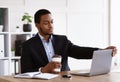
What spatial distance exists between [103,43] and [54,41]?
3.07m

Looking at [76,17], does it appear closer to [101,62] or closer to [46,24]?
[46,24]

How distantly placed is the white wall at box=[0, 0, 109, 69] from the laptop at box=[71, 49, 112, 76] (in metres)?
2.62

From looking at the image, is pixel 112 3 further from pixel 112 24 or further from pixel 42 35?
pixel 42 35

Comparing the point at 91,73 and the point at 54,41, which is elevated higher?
the point at 54,41

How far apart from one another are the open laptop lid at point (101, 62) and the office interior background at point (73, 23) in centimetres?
222

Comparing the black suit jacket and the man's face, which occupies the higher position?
the man's face

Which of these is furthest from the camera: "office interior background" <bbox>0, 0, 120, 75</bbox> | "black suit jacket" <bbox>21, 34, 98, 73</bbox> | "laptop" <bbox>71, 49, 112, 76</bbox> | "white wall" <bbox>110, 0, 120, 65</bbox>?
"white wall" <bbox>110, 0, 120, 65</bbox>

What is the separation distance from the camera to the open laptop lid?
2.16 meters

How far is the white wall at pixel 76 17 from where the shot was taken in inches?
186

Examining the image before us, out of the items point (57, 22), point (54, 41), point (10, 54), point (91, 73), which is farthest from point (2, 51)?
point (91, 73)

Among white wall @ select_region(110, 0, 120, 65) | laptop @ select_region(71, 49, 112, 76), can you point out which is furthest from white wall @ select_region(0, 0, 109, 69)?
laptop @ select_region(71, 49, 112, 76)

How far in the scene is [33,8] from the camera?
15.9ft

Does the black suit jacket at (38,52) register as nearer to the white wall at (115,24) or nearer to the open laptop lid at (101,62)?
the open laptop lid at (101,62)

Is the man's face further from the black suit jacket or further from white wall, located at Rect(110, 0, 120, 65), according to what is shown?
white wall, located at Rect(110, 0, 120, 65)
